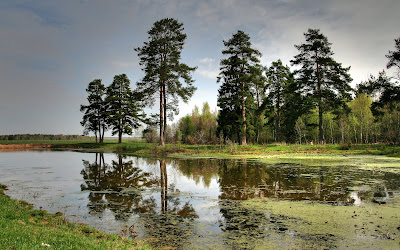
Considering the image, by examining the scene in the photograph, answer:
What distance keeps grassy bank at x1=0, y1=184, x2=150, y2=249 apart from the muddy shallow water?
0.59 m

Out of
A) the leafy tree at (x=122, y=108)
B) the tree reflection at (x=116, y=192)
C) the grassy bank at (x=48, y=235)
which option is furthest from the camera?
the leafy tree at (x=122, y=108)

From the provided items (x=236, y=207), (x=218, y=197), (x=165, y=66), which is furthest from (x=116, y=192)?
(x=165, y=66)

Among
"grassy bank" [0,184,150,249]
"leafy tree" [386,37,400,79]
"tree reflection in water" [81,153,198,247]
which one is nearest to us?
"grassy bank" [0,184,150,249]

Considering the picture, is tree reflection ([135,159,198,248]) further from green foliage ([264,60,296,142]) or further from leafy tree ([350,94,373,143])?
leafy tree ([350,94,373,143])

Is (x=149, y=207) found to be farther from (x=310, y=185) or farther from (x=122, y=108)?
(x=122, y=108)

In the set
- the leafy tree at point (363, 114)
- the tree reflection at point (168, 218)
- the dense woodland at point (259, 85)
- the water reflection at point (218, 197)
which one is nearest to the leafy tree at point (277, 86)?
the dense woodland at point (259, 85)

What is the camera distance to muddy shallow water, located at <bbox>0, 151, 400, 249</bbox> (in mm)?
5625

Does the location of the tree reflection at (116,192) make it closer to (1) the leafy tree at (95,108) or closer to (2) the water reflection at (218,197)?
(2) the water reflection at (218,197)

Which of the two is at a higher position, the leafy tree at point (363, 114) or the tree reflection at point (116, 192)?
the leafy tree at point (363, 114)

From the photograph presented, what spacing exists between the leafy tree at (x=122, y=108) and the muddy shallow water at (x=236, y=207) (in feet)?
116

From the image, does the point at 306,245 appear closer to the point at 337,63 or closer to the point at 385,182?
the point at 385,182

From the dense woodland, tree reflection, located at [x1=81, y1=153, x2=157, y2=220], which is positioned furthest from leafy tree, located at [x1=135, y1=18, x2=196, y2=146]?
tree reflection, located at [x1=81, y1=153, x2=157, y2=220]

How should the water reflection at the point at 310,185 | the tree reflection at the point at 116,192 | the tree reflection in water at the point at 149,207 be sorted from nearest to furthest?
1. the tree reflection in water at the point at 149,207
2. the tree reflection at the point at 116,192
3. the water reflection at the point at 310,185

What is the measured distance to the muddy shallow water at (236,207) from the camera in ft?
18.5
